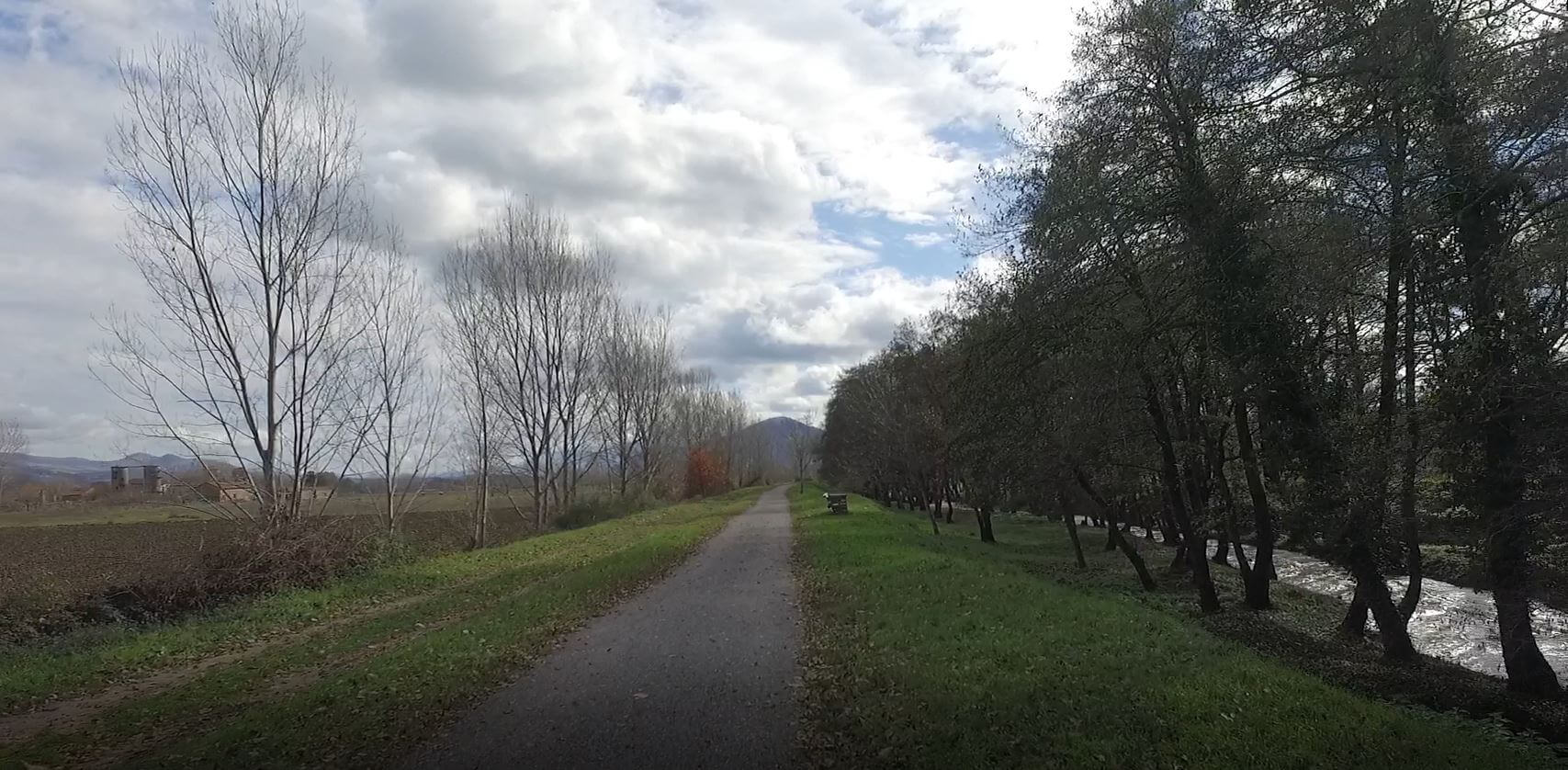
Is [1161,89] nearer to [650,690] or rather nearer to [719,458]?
[650,690]

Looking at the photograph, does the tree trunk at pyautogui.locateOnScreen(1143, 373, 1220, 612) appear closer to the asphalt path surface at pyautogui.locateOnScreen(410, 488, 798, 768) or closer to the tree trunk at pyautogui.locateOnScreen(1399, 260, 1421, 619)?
the tree trunk at pyautogui.locateOnScreen(1399, 260, 1421, 619)

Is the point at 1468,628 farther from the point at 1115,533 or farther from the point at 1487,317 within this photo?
the point at 1487,317

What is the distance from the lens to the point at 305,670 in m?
9.63

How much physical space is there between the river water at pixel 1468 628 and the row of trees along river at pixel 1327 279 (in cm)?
63

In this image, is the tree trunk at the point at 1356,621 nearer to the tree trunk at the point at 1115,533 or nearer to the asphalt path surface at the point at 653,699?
the tree trunk at the point at 1115,533

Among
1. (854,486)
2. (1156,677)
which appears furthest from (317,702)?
(854,486)

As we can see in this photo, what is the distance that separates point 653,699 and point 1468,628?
1166 cm

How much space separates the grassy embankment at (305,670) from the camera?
6566 mm

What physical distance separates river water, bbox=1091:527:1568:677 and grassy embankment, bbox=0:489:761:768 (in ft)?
36.0

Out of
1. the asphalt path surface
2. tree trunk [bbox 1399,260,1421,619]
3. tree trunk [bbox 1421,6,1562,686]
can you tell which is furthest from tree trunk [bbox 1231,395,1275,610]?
the asphalt path surface

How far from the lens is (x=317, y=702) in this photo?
761 centimetres

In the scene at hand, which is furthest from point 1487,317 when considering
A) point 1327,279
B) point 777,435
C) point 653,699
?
point 777,435

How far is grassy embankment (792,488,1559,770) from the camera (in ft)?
19.1

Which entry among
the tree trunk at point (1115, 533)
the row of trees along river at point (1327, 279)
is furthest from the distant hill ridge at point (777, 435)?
the row of trees along river at point (1327, 279)
